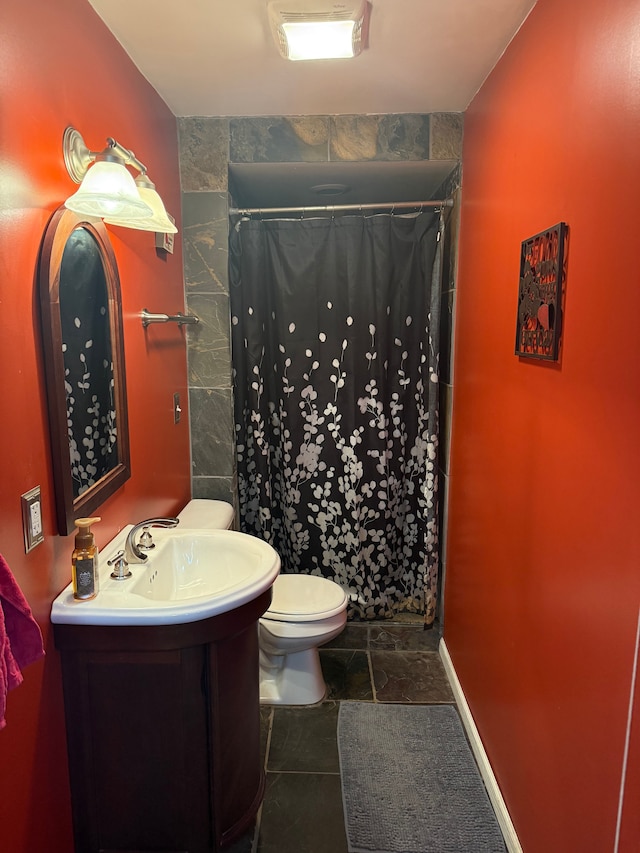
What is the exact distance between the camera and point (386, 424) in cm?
265

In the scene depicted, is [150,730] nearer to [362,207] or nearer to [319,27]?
[319,27]

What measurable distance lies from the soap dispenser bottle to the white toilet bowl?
942 mm

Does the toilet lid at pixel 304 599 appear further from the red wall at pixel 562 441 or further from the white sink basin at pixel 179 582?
the red wall at pixel 562 441

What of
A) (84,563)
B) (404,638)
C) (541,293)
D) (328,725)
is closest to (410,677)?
(404,638)

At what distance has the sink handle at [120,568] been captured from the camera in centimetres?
145

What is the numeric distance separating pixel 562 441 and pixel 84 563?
3.96ft

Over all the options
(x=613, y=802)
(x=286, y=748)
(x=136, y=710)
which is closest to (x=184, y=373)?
(x=136, y=710)

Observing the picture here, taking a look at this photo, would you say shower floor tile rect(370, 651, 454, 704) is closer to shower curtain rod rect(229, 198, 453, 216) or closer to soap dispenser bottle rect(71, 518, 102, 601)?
soap dispenser bottle rect(71, 518, 102, 601)

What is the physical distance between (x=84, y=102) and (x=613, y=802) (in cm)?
205

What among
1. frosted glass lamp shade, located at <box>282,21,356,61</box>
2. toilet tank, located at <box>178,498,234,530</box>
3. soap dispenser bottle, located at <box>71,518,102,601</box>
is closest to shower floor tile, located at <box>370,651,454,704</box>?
toilet tank, located at <box>178,498,234,530</box>

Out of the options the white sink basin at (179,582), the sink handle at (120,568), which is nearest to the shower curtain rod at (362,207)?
the white sink basin at (179,582)

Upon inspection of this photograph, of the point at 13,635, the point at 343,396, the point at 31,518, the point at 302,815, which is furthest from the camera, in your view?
the point at 343,396

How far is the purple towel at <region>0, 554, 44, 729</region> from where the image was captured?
94 centimetres

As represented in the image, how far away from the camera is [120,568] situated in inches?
57.5
